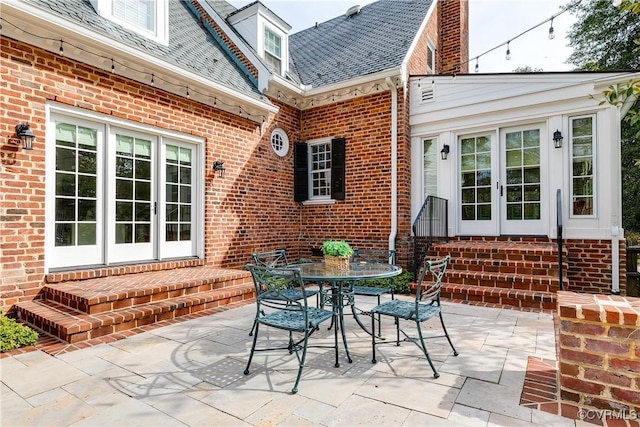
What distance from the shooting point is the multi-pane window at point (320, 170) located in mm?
8109

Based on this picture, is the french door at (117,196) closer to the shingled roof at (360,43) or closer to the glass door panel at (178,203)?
the glass door panel at (178,203)

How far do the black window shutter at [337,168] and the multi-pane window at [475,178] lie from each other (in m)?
2.46

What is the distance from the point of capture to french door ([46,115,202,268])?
450 cm

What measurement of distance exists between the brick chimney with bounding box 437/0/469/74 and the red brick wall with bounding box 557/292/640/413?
826 cm

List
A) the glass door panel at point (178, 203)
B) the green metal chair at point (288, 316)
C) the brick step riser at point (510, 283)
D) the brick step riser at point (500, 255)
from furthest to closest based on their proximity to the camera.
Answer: the glass door panel at point (178, 203) < the brick step riser at point (500, 255) < the brick step riser at point (510, 283) < the green metal chair at point (288, 316)

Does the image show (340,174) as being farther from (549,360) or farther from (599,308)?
(599,308)

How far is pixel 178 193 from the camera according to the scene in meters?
5.91

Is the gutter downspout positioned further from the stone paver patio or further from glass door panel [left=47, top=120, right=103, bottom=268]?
glass door panel [left=47, top=120, right=103, bottom=268]

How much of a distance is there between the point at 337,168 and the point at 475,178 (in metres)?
2.84

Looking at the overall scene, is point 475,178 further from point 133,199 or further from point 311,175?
point 133,199

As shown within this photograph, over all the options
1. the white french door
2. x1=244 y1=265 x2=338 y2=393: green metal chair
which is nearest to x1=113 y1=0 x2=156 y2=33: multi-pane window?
the white french door

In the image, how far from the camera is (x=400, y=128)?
7078 millimetres

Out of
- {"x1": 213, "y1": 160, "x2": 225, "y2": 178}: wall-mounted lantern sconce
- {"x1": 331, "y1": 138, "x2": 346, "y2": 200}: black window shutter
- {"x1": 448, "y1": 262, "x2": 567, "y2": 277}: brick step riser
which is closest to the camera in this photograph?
{"x1": 448, "y1": 262, "x2": 567, "y2": 277}: brick step riser

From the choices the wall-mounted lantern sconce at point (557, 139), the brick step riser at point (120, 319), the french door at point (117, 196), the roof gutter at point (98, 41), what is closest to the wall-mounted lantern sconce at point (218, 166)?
the french door at point (117, 196)
